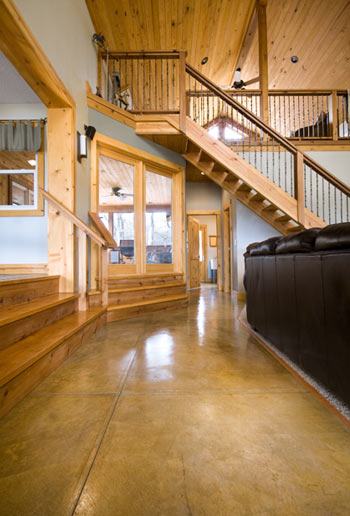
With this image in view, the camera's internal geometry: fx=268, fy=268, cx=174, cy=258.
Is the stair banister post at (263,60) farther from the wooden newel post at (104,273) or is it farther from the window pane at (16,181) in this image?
the window pane at (16,181)

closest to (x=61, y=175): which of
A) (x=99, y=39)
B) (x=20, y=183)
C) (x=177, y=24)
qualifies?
(x=20, y=183)

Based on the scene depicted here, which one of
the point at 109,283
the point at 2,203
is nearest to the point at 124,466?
the point at 109,283

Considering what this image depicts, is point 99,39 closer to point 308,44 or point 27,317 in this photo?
point 27,317

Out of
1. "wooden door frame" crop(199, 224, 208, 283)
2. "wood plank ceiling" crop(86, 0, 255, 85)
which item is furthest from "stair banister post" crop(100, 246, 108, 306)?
"wooden door frame" crop(199, 224, 208, 283)

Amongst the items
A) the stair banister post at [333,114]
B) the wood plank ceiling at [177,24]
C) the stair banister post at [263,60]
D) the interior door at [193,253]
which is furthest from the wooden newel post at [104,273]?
the stair banister post at [333,114]

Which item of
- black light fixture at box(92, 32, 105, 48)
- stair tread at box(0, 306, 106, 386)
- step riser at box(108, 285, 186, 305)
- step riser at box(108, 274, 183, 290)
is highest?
black light fixture at box(92, 32, 105, 48)

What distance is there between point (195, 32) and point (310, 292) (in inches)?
228

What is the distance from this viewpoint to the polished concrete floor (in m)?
0.75

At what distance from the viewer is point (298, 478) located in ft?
2.68

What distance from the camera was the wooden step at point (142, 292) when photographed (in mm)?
3459

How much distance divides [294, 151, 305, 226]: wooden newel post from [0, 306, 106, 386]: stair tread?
3.18 m

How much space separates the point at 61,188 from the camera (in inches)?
108

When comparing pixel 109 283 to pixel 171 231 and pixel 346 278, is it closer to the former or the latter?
pixel 171 231

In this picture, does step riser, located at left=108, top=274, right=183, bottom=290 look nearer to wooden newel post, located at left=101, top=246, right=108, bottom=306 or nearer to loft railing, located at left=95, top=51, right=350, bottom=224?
wooden newel post, located at left=101, top=246, right=108, bottom=306
